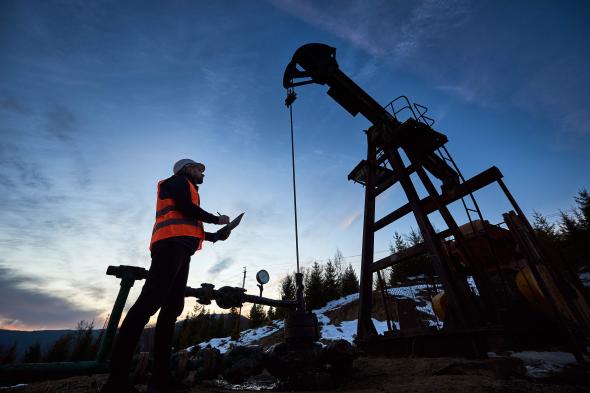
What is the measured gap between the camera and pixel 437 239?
475 centimetres

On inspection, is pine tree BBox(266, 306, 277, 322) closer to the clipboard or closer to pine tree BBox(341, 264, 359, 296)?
pine tree BBox(341, 264, 359, 296)

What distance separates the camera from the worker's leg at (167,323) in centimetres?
232

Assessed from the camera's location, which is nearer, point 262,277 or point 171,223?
point 171,223

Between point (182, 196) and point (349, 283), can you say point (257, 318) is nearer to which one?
point (349, 283)

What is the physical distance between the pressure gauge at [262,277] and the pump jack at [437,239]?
8.22 feet

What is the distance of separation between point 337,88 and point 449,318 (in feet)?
20.0

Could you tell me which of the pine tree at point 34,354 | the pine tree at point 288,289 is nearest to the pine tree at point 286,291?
the pine tree at point 288,289

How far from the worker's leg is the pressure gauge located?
5.70 ft

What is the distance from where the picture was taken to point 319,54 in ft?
24.0

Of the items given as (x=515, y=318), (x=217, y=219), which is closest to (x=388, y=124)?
(x=515, y=318)

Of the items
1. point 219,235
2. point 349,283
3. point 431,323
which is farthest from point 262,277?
point 349,283

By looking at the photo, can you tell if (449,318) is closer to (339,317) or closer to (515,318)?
(515,318)

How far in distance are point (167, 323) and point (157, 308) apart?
0.56 meters

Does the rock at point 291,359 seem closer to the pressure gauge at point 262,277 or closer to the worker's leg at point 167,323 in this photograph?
the pressure gauge at point 262,277
